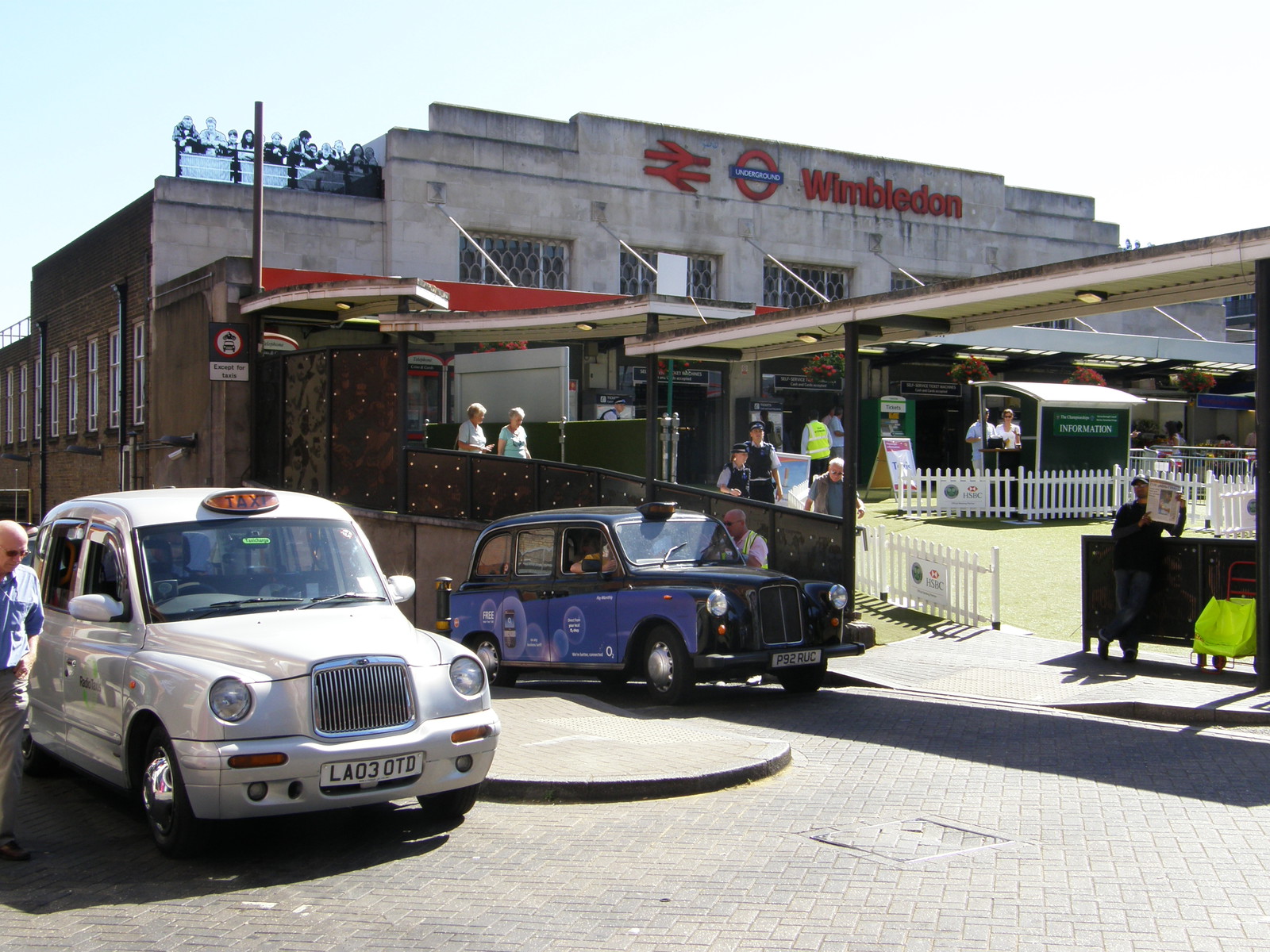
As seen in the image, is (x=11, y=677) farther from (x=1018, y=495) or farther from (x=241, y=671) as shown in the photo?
(x=1018, y=495)

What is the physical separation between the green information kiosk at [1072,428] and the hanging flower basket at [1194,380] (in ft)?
30.3

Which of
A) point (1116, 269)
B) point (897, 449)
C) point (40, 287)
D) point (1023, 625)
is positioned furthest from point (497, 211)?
point (1116, 269)

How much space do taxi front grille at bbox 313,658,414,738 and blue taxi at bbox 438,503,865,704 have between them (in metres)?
4.34

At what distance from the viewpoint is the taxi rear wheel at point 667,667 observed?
10.5m

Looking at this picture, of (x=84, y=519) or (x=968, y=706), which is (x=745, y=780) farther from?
(x=84, y=519)

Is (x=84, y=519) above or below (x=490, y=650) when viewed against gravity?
above

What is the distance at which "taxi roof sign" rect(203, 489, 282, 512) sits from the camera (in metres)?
7.42

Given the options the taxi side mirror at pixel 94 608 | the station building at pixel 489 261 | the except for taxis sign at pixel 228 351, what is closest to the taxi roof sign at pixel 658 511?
the taxi side mirror at pixel 94 608

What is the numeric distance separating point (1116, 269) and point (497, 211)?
20133mm

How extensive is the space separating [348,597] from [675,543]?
15.4 ft

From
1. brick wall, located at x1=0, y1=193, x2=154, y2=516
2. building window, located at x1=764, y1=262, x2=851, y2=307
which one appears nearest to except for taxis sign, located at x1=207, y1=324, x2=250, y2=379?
brick wall, located at x1=0, y1=193, x2=154, y2=516

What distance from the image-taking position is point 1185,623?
12.1 m

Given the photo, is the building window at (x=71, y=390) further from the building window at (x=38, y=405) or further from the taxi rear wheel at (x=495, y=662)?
the taxi rear wheel at (x=495, y=662)

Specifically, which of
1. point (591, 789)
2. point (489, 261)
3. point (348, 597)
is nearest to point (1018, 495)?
point (489, 261)
